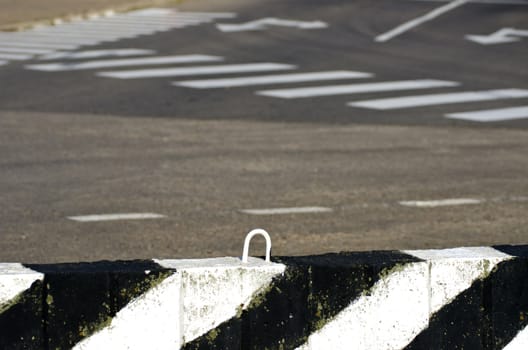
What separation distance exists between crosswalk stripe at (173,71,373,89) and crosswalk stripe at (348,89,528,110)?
2156 mm

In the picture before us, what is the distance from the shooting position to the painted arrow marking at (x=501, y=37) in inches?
1028

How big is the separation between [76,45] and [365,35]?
5136 mm

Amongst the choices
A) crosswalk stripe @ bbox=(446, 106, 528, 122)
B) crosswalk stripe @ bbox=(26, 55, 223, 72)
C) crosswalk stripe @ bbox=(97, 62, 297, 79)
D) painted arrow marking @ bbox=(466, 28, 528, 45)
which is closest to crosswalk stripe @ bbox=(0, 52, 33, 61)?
crosswalk stripe @ bbox=(26, 55, 223, 72)

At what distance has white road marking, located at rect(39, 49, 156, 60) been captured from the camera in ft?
77.3

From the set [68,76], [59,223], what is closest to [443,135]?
[59,223]

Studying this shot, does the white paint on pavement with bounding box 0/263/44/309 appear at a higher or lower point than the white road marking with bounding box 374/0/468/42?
higher

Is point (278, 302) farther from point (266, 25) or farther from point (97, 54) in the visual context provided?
point (266, 25)

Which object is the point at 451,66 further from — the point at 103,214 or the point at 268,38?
the point at 103,214

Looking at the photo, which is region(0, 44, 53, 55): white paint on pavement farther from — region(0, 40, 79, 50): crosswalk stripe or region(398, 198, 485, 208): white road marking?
region(398, 198, 485, 208): white road marking

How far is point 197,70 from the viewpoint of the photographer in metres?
21.6

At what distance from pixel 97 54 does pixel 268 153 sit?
1075cm

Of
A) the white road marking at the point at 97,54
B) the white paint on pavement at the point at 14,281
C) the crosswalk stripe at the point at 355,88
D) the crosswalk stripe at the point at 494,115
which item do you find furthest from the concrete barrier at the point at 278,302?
the white road marking at the point at 97,54

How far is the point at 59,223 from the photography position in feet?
34.0

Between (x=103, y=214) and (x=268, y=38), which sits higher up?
(x=103, y=214)
